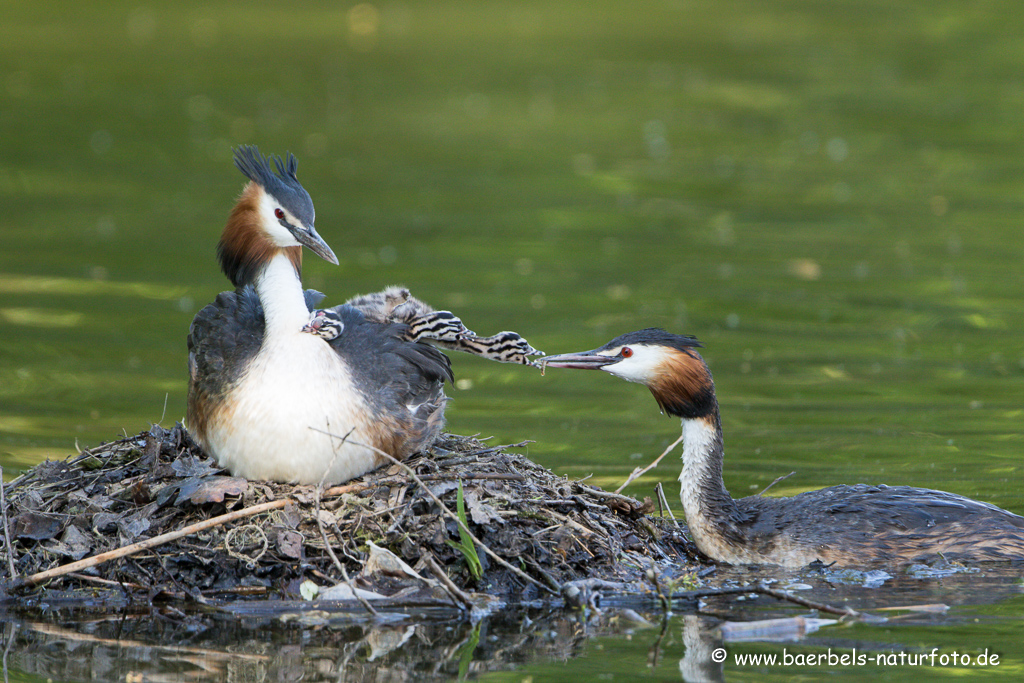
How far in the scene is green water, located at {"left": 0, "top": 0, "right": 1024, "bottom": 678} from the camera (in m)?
10.7

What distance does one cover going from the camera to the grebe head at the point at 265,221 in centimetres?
738

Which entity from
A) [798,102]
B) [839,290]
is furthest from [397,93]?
[839,290]

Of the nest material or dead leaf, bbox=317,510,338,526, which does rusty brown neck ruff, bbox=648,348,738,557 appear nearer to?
the nest material

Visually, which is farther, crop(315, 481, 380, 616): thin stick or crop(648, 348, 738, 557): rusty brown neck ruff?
crop(648, 348, 738, 557): rusty brown neck ruff

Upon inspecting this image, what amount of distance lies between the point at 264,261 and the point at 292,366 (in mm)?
667

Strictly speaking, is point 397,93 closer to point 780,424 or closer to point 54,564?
point 780,424

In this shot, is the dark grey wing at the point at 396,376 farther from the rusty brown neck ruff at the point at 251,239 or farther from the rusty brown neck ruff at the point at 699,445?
the rusty brown neck ruff at the point at 699,445

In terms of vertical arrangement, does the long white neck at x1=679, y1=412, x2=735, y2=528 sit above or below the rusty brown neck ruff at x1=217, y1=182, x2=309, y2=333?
below

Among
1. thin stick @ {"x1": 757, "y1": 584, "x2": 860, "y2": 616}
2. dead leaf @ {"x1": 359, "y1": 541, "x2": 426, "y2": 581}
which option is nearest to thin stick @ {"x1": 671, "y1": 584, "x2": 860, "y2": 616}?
thin stick @ {"x1": 757, "y1": 584, "x2": 860, "y2": 616}

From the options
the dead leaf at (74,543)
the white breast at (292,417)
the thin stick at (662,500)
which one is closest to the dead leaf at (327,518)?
the white breast at (292,417)

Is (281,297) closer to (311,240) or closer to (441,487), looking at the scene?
(311,240)

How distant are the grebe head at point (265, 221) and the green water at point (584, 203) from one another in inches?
100

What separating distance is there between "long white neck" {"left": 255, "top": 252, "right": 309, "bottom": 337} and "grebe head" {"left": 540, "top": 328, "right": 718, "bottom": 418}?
4.49 feet

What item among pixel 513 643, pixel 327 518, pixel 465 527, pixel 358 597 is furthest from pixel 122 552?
pixel 513 643
